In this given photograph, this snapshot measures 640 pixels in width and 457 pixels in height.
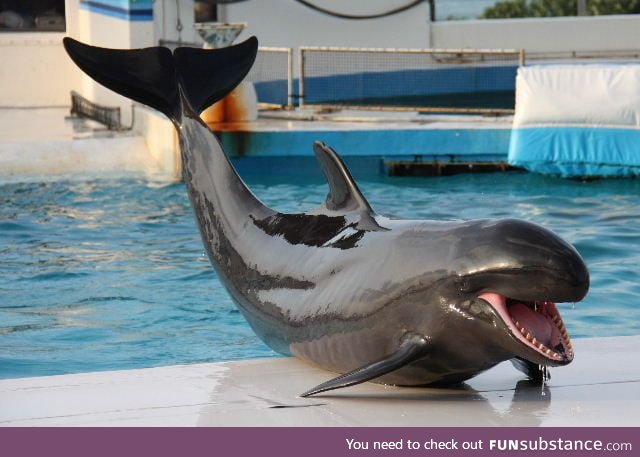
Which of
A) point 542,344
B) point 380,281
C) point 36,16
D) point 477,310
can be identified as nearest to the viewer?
point 542,344

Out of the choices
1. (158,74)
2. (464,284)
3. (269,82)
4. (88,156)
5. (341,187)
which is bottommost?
(88,156)

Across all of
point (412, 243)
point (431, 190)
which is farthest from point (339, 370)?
point (431, 190)

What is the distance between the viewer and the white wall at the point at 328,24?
17875mm

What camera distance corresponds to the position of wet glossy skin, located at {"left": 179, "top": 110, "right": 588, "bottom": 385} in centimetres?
362

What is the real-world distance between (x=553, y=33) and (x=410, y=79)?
2.51m

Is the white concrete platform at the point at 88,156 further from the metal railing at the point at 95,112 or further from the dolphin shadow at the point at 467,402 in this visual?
the dolphin shadow at the point at 467,402

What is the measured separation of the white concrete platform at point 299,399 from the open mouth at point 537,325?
0.20 metres

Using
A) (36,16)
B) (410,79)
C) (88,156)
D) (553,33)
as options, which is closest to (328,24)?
(410,79)

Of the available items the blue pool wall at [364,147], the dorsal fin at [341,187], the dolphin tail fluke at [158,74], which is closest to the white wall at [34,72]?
the blue pool wall at [364,147]

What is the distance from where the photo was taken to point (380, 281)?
398cm

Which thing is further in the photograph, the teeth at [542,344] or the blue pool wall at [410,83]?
the blue pool wall at [410,83]

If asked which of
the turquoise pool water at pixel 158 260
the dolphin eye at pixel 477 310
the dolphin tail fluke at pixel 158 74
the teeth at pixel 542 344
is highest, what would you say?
the dolphin tail fluke at pixel 158 74

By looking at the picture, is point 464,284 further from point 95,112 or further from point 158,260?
point 95,112

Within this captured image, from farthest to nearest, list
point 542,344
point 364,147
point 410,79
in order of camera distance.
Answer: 1. point 410,79
2. point 364,147
3. point 542,344
